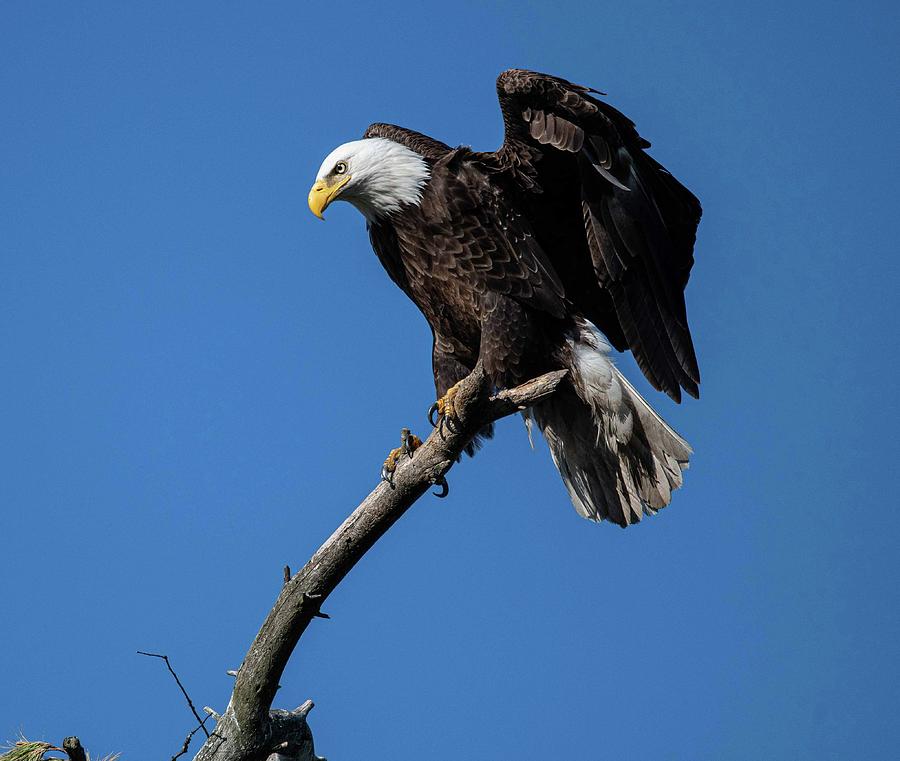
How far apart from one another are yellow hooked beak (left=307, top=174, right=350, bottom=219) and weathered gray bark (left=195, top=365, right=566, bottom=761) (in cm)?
105

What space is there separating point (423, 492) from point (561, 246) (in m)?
1.25

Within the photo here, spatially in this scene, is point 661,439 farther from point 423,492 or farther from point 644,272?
point 423,492

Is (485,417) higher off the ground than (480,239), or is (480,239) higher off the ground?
(480,239)

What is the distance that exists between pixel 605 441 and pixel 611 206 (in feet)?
3.33

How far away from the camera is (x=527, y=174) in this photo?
13.2 feet

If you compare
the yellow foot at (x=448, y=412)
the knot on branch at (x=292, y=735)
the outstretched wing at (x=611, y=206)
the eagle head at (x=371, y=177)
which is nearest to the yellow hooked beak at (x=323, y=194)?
the eagle head at (x=371, y=177)

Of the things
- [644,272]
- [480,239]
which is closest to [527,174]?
[480,239]

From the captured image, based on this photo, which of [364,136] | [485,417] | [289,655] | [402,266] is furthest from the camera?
[364,136]

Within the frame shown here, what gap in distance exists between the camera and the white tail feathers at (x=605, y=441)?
13.5 ft

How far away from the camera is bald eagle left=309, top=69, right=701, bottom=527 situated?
12.8 ft

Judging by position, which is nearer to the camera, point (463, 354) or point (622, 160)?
point (622, 160)

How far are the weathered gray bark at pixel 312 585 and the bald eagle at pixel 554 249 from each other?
153 mm

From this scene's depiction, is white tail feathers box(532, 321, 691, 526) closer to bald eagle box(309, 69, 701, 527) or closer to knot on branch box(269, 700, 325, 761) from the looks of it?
bald eagle box(309, 69, 701, 527)

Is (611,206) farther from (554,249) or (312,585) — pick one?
(312,585)
